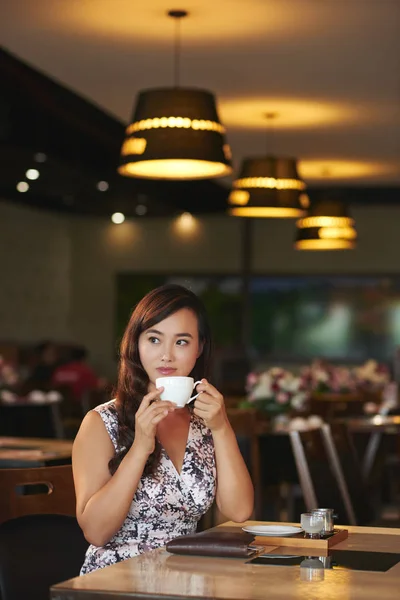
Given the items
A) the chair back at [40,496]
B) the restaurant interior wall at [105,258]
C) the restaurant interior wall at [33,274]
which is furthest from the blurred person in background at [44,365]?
the chair back at [40,496]

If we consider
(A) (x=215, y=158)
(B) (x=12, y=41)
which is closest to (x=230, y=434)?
(A) (x=215, y=158)

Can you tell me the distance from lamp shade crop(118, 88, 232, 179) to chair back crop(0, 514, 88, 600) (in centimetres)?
275

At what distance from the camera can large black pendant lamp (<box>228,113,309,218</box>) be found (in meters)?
8.11

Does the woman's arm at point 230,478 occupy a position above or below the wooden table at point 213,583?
above

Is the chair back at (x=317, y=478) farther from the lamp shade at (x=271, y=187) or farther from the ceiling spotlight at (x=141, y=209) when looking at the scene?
the ceiling spotlight at (x=141, y=209)

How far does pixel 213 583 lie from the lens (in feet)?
6.97

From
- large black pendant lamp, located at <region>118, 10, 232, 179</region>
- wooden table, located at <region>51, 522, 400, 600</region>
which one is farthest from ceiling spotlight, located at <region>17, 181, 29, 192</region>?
wooden table, located at <region>51, 522, 400, 600</region>

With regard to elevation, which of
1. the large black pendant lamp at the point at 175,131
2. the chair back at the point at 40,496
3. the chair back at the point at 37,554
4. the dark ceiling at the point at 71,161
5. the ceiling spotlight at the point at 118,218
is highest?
the ceiling spotlight at the point at 118,218

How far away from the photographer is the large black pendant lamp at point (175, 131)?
18.0ft

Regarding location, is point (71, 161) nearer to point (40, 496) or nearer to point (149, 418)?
point (40, 496)

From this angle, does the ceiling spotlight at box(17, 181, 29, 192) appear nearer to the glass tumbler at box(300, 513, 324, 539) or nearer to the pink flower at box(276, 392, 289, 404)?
the pink flower at box(276, 392, 289, 404)

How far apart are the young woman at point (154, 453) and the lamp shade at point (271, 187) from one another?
518 cm

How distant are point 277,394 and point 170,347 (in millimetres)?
4550

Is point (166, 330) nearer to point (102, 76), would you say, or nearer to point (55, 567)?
point (55, 567)
